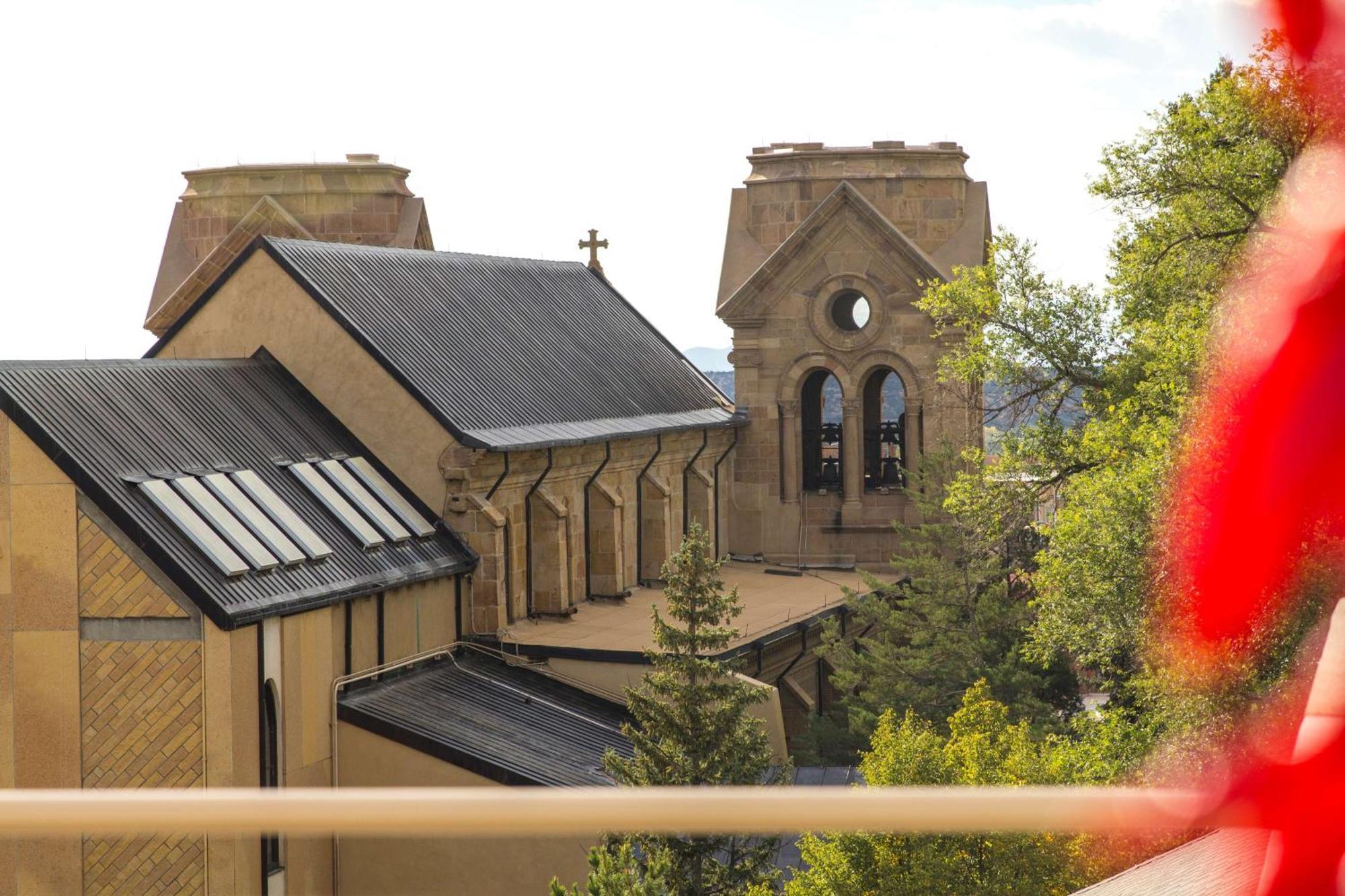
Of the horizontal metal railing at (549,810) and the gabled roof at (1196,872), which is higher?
the horizontal metal railing at (549,810)

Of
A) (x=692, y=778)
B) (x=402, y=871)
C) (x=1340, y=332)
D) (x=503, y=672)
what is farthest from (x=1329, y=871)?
(x=503, y=672)

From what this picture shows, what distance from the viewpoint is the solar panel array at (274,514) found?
25.4 meters

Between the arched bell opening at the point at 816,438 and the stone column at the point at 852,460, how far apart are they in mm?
659

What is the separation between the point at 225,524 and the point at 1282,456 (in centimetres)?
1626

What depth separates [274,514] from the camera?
27.9 meters

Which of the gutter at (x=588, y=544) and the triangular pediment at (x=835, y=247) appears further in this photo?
the triangular pediment at (x=835, y=247)

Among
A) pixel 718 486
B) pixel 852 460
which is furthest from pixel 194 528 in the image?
pixel 852 460

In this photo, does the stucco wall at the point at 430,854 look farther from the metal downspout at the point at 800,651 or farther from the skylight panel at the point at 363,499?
the metal downspout at the point at 800,651

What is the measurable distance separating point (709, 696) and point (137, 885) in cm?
777

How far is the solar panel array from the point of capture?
83.5 ft

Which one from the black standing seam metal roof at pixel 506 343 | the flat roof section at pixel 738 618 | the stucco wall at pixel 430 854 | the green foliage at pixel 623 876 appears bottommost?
the stucco wall at pixel 430 854

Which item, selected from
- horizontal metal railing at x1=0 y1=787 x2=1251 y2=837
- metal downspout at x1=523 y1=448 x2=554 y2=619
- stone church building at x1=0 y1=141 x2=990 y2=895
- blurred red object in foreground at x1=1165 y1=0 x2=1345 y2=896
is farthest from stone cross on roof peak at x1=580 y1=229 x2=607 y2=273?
horizontal metal railing at x1=0 y1=787 x2=1251 y2=837

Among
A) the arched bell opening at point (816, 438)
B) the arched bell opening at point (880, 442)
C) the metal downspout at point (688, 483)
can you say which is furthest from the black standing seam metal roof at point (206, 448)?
the arched bell opening at point (880, 442)

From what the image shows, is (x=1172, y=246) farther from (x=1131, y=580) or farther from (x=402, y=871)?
(x=402, y=871)
